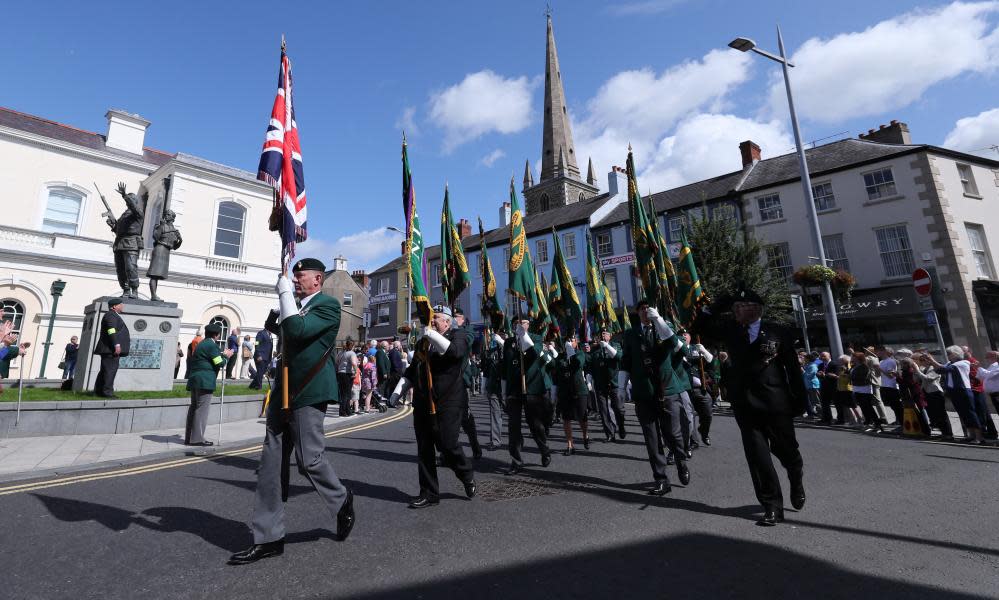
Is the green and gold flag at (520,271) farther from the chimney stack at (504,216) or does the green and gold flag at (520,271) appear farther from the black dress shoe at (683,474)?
the chimney stack at (504,216)

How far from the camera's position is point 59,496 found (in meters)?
4.97

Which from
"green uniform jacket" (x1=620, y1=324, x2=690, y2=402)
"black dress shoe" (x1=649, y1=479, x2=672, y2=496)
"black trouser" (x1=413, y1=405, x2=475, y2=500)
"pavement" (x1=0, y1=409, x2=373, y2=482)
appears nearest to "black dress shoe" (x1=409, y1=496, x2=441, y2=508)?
"black trouser" (x1=413, y1=405, x2=475, y2=500)

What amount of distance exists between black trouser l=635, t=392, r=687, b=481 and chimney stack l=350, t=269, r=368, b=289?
4951cm

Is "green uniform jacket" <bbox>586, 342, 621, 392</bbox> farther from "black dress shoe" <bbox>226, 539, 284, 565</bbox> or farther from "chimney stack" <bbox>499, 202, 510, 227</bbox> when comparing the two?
"chimney stack" <bbox>499, 202, 510, 227</bbox>

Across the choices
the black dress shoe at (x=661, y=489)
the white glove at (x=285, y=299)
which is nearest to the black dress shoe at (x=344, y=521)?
the white glove at (x=285, y=299)

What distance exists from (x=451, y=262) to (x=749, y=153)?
84.7 ft

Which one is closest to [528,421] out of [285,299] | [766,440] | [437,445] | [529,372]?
[529,372]

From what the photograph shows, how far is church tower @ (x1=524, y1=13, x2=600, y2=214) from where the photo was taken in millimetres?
55719

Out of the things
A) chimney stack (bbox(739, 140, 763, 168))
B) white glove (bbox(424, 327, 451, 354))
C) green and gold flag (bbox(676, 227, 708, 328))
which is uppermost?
chimney stack (bbox(739, 140, 763, 168))

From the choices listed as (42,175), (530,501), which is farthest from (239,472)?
(42,175)

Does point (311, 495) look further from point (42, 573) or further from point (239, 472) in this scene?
point (42, 573)

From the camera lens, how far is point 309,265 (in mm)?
4129

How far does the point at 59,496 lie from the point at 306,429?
355 cm

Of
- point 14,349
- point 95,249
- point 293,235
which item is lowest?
point 14,349
